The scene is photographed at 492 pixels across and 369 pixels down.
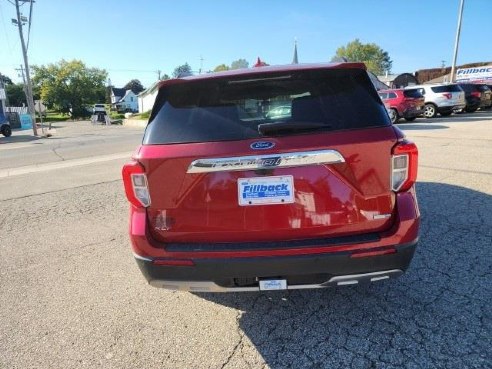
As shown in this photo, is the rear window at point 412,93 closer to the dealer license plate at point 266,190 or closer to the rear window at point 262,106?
the rear window at point 262,106

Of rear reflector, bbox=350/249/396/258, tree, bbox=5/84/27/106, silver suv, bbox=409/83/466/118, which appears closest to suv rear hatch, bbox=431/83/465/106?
silver suv, bbox=409/83/466/118

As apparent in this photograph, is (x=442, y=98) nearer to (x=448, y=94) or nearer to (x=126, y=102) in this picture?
(x=448, y=94)

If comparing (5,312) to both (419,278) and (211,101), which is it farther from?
(419,278)

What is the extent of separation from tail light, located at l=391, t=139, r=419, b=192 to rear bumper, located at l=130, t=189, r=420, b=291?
72 millimetres

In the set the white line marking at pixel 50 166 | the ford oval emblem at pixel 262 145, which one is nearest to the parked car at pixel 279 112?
the ford oval emblem at pixel 262 145

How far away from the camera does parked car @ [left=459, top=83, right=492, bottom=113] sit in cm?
2164

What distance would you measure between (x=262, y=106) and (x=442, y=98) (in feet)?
64.5

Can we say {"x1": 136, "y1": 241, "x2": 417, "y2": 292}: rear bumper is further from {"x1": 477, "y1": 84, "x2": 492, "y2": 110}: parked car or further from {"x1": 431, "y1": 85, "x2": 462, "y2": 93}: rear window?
{"x1": 477, "y1": 84, "x2": 492, "y2": 110}: parked car

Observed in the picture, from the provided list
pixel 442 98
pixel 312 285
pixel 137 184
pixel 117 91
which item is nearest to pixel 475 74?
pixel 442 98

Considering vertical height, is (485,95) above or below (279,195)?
below

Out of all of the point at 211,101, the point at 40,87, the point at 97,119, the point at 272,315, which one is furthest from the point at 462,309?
the point at 40,87

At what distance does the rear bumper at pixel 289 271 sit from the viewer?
7.35 feet

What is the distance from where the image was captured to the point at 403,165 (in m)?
2.29

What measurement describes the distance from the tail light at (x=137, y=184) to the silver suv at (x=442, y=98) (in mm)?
19690
